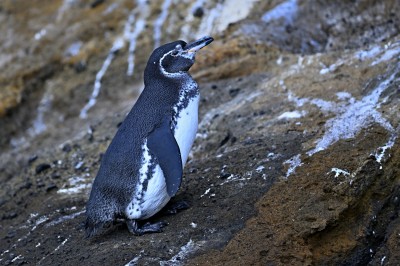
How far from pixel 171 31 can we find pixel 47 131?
198 centimetres

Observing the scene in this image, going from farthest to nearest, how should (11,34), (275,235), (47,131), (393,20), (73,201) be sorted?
(11,34) → (47,131) → (393,20) → (73,201) → (275,235)

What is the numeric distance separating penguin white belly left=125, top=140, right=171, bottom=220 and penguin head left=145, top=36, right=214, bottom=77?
24.0 inches

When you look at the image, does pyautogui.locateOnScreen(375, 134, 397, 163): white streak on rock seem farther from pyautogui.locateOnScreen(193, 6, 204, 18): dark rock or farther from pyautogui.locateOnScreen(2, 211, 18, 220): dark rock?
pyautogui.locateOnScreen(193, 6, 204, 18): dark rock

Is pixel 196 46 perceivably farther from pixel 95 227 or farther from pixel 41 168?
pixel 41 168

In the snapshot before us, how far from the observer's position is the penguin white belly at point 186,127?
16.6 ft

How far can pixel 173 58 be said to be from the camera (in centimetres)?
529

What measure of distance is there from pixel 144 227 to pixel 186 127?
Answer: 74 cm

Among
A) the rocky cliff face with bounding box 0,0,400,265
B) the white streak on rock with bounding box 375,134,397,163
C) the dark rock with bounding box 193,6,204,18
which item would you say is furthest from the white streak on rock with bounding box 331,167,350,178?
the dark rock with bounding box 193,6,204,18

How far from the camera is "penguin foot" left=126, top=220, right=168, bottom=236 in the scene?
4.90 m

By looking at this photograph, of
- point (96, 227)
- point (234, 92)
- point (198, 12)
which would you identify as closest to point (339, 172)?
point (96, 227)

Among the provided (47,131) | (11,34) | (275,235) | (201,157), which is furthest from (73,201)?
(11,34)

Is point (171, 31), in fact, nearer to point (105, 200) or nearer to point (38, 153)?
point (38, 153)

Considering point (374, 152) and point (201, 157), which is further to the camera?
point (201, 157)

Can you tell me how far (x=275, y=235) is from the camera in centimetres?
454
